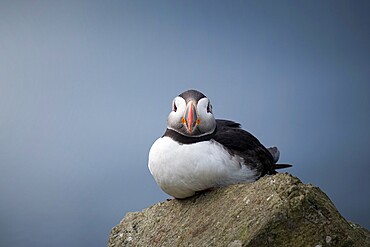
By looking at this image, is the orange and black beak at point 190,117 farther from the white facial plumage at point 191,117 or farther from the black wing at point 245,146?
the black wing at point 245,146

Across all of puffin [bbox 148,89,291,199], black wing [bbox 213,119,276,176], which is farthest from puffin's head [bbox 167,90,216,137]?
black wing [bbox 213,119,276,176]

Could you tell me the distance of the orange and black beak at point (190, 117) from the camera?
6.80 ft

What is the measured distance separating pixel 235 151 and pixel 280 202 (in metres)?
0.48

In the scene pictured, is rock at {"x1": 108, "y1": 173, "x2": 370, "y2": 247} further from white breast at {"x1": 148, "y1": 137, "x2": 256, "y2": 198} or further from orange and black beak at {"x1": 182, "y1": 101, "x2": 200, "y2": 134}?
orange and black beak at {"x1": 182, "y1": 101, "x2": 200, "y2": 134}

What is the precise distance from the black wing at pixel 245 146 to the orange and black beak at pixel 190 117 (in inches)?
6.6

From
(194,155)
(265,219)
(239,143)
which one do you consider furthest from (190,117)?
(265,219)

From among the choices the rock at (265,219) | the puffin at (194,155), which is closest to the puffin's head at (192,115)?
the puffin at (194,155)

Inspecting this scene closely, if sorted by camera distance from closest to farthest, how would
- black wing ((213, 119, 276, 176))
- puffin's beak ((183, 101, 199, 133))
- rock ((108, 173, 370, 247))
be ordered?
rock ((108, 173, 370, 247))
puffin's beak ((183, 101, 199, 133))
black wing ((213, 119, 276, 176))

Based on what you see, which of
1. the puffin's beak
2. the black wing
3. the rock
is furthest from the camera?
the black wing

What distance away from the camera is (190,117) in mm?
2074

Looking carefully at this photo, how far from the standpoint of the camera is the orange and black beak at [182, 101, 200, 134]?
2.07m

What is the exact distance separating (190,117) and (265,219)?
0.52 meters

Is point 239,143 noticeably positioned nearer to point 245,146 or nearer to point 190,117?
point 245,146

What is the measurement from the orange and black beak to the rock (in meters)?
0.29
